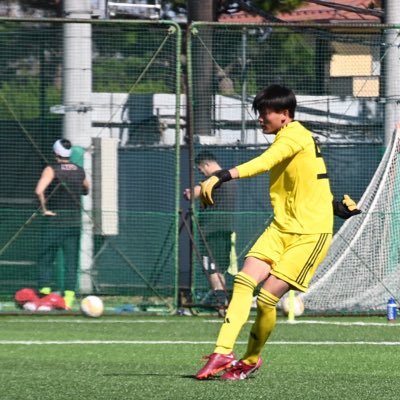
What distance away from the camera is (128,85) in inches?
599

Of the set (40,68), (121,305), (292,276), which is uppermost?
(40,68)

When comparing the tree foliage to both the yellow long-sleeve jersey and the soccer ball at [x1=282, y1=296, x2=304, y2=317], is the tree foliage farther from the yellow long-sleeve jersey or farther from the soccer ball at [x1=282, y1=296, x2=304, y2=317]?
the yellow long-sleeve jersey

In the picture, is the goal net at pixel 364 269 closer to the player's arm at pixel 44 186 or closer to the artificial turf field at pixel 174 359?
the artificial turf field at pixel 174 359

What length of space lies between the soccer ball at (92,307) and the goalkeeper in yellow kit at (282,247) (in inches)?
231

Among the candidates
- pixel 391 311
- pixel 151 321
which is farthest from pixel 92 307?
pixel 391 311

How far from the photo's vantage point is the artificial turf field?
709cm

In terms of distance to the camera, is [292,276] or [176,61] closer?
[292,276]

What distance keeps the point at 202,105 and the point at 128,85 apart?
1.17m

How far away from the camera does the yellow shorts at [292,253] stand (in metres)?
7.75

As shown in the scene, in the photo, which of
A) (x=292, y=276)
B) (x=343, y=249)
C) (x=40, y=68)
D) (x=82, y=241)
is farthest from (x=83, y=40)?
(x=292, y=276)

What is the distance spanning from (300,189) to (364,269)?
21.0 ft

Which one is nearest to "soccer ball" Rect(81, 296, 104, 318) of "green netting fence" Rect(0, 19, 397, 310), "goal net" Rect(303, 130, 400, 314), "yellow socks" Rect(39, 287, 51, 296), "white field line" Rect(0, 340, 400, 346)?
"yellow socks" Rect(39, 287, 51, 296)

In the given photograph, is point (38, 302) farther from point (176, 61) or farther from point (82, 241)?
point (176, 61)

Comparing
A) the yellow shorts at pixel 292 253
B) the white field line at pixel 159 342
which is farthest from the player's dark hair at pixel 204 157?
the yellow shorts at pixel 292 253
